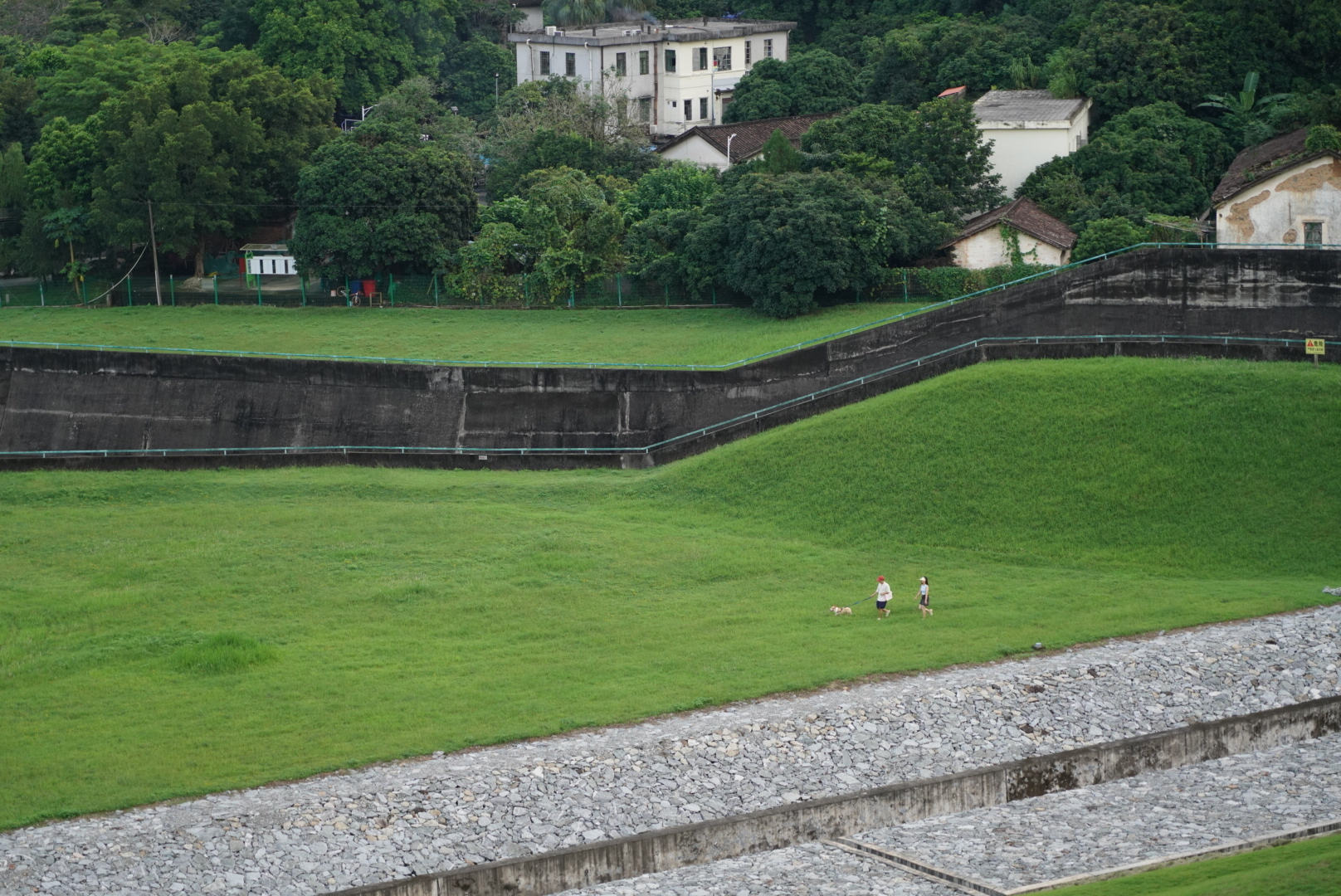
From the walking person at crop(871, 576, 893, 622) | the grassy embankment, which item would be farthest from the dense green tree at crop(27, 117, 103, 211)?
the grassy embankment

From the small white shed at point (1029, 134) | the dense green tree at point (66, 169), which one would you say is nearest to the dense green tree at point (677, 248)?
the small white shed at point (1029, 134)

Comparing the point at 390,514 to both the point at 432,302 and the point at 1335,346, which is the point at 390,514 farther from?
the point at 1335,346

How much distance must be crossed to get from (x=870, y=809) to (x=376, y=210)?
3280cm

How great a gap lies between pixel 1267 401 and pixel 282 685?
21244mm

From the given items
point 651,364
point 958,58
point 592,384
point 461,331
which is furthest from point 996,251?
point 461,331

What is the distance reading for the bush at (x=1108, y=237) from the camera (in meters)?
41.6

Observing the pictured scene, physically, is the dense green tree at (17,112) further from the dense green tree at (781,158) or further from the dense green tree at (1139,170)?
the dense green tree at (1139,170)

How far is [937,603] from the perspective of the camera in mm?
28281

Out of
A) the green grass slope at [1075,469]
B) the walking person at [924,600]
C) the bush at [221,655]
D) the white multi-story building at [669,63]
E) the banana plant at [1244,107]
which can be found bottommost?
the bush at [221,655]

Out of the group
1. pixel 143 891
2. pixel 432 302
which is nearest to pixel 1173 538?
pixel 143 891

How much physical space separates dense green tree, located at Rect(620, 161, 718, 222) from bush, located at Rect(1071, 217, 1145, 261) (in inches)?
491

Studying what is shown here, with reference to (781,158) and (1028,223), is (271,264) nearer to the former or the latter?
(781,158)

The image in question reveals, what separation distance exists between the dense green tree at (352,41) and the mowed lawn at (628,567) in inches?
1140

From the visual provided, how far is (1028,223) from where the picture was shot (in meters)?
44.0
